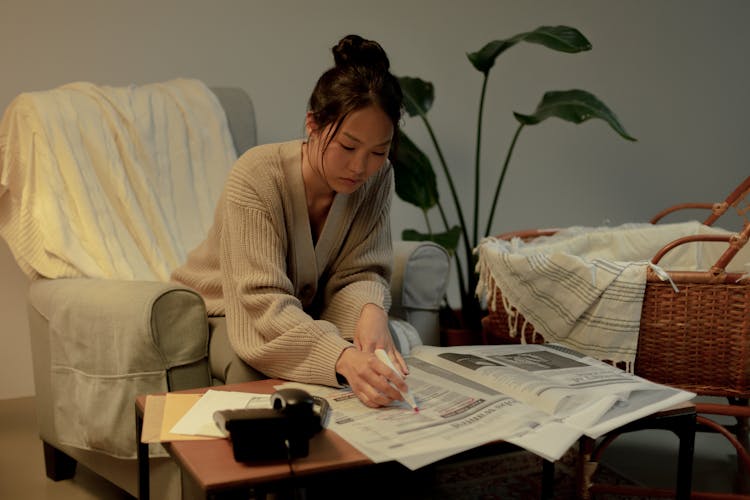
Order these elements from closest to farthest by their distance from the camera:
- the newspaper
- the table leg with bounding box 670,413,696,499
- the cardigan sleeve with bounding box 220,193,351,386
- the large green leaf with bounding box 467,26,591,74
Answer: the newspaper < the table leg with bounding box 670,413,696,499 < the cardigan sleeve with bounding box 220,193,351,386 < the large green leaf with bounding box 467,26,591,74

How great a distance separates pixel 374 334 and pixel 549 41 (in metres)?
1.13

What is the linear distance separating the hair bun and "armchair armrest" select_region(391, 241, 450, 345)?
59 cm

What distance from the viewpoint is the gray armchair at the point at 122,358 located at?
1319mm

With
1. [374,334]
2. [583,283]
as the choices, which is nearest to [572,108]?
[583,283]

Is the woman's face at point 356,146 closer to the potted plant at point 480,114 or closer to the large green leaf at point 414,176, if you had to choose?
the potted plant at point 480,114

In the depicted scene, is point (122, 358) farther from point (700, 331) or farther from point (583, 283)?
point (700, 331)

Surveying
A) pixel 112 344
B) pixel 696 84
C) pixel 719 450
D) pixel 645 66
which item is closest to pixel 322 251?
pixel 112 344

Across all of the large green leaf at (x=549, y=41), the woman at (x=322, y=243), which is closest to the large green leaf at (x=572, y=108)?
the large green leaf at (x=549, y=41)

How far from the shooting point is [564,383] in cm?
107

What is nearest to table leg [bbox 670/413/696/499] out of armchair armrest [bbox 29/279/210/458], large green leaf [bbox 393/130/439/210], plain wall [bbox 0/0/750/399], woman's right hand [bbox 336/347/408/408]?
woman's right hand [bbox 336/347/408/408]

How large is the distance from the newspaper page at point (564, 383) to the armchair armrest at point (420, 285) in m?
0.43

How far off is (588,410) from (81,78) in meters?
1.78

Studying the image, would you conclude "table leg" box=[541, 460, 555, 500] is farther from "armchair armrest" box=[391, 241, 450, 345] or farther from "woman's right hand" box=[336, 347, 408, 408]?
"woman's right hand" box=[336, 347, 408, 408]

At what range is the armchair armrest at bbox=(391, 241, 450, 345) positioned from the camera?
174 centimetres
